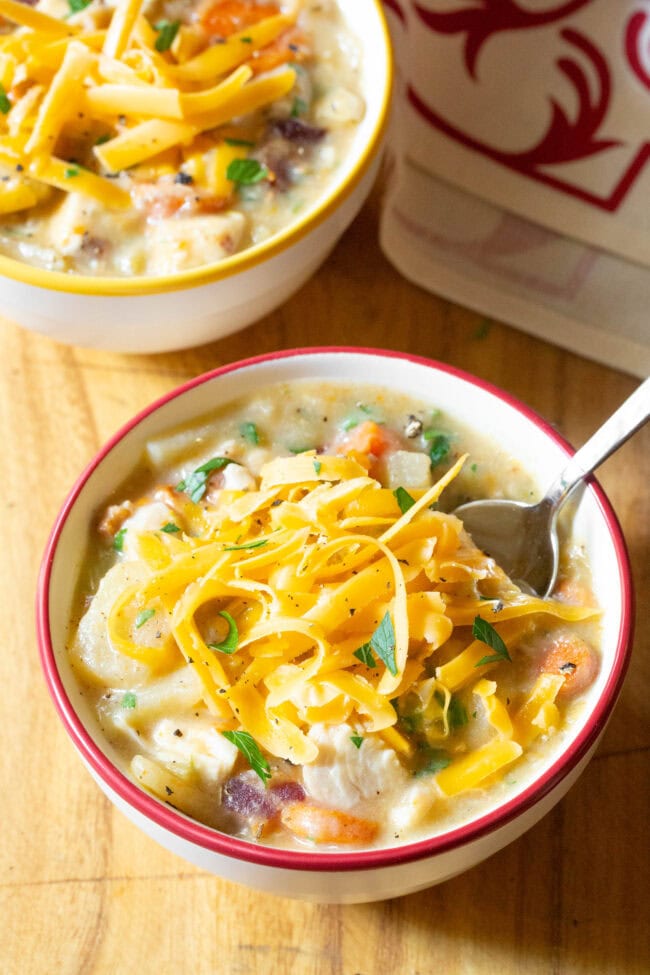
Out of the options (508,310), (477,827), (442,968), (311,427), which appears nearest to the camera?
(477,827)

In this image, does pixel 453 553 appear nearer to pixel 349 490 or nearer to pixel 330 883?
pixel 349 490

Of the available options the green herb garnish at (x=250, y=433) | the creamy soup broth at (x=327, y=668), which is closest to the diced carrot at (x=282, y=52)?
the green herb garnish at (x=250, y=433)

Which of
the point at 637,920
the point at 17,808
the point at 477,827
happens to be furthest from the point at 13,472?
the point at 637,920

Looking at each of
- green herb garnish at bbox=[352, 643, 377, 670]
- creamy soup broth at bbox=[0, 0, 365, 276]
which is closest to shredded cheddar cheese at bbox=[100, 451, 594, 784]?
green herb garnish at bbox=[352, 643, 377, 670]

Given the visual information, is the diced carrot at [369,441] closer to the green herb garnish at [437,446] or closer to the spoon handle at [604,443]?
the green herb garnish at [437,446]

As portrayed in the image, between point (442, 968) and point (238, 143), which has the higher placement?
point (238, 143)

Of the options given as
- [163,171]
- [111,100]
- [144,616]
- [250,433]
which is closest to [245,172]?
[163,171]
